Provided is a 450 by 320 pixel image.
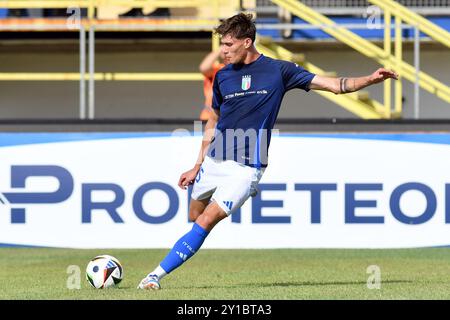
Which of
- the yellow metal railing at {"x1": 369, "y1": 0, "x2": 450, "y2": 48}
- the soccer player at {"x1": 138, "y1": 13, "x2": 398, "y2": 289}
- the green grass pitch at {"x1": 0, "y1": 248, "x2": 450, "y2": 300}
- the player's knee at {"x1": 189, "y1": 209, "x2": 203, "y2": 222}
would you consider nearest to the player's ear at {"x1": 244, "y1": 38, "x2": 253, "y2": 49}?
the soccer player at {"x1": 138, "y1": 13, "x2": 398, "y2": 289}

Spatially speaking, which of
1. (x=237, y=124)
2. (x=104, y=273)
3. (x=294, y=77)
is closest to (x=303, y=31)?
(x=294, y=77)

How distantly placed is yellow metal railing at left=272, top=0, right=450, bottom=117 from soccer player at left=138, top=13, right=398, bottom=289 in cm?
570

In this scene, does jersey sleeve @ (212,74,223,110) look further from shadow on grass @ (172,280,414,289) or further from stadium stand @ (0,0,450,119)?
stadium stand @ (0,0,450,119)

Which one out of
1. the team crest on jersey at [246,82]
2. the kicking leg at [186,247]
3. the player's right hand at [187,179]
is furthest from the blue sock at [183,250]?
the team crest on jersey at [246,82]

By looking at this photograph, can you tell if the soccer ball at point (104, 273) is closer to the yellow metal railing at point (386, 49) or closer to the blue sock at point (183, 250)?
the blue sock at point (183, 250)

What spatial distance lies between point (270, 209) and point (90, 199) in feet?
7.34

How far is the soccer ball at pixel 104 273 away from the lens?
9930mm

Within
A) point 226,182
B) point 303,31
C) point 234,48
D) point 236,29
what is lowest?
point 226,182

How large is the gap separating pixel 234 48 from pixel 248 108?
52 centimetres

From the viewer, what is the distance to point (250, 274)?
1164 cm

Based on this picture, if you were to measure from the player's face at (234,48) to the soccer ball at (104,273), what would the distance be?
2.03 meters

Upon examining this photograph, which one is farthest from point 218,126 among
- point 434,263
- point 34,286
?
point 434,263

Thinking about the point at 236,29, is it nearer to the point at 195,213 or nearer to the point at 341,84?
the point at 341,84

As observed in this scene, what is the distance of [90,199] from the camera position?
1445 cm
